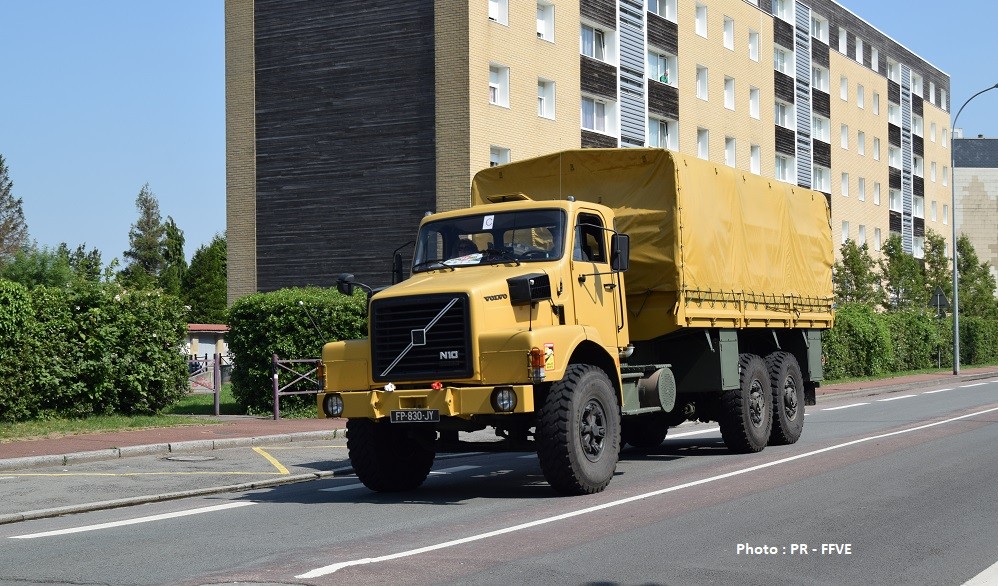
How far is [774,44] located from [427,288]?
50171 mm

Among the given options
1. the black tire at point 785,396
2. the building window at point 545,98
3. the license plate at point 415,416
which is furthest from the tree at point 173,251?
the license plate at point 415,416

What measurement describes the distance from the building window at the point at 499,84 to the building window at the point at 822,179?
29003mm

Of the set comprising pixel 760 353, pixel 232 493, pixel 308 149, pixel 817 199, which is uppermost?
pixel 308 149

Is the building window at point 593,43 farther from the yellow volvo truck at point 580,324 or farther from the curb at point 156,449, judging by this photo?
the yellow volvo truck at point 580,324

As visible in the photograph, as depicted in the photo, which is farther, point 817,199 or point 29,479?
point 817,199

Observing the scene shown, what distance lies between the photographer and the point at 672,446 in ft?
58.1

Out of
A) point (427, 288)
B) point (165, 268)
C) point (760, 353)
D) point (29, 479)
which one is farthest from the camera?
point (165, 268)

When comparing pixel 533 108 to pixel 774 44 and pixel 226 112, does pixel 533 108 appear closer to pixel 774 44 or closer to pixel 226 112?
pixel 226 112

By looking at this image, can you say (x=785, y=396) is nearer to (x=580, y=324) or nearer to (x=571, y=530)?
(x=580, y=324)

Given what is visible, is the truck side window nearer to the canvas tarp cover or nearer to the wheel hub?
the canvas tarp cover

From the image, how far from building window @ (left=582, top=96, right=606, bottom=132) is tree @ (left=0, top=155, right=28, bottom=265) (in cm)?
6910

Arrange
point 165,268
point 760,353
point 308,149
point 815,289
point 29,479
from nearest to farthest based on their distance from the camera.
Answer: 1. point 29,479
2. point 760,353
3. point 815,289
4. point 308,149
5. point 165,268

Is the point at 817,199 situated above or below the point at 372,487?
above

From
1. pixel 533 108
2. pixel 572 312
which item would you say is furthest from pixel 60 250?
pixel 572 312
